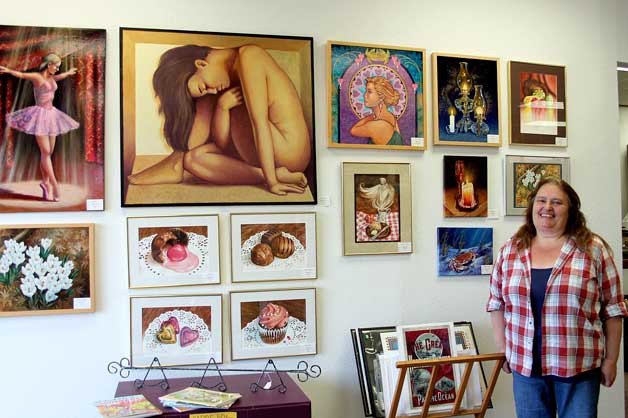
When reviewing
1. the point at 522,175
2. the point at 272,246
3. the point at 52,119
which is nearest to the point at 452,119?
the point at 522,175

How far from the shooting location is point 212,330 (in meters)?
2.63

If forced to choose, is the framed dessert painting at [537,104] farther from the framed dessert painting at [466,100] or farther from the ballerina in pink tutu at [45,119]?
the ballerina in pink tutu at [45,119]

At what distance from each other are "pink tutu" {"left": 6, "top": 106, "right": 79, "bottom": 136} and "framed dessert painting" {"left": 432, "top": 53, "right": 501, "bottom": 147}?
1771mm

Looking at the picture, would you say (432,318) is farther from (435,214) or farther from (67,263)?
(67,263)

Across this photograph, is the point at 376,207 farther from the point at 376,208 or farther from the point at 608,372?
the point at 608,372

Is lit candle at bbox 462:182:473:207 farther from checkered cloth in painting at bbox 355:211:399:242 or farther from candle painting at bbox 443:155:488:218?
checkered cloth in painting at bbox 355:211:399:242

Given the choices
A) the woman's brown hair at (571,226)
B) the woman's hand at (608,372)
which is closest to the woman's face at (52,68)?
the woman's brown hair at (571,226)

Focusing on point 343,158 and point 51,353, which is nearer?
point 51,353

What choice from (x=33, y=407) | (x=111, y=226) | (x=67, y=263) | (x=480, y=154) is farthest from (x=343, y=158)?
(x=33, y=407)

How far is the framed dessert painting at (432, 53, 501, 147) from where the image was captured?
295 centimetres

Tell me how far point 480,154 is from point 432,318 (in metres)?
0.90

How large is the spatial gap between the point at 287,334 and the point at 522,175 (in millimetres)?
1510

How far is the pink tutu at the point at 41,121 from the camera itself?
2465 mm

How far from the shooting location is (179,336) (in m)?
2.59
